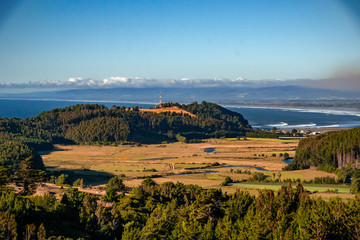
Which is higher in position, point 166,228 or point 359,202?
point 359,202

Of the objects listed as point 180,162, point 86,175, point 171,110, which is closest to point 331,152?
point 180,162

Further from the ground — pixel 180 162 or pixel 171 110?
pixel 171 110

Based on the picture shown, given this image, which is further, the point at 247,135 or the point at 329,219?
the point at 247,135

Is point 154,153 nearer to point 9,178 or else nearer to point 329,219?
point 9,178

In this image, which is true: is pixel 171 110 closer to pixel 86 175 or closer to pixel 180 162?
pixel 180 162

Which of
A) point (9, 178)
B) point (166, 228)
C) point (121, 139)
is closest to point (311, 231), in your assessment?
point (166, 228)

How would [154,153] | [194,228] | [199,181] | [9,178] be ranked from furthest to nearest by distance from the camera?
[154,153] < [199,181] < [9,178] < [194,228]

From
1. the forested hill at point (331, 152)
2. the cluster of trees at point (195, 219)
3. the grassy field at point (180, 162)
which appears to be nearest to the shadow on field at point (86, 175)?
the grassy field at point (180, 162)
